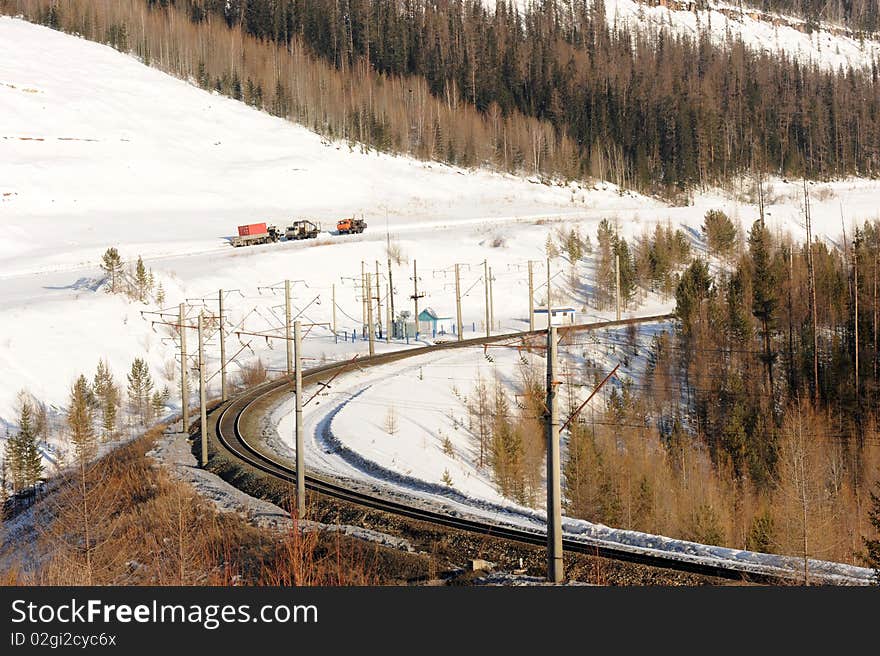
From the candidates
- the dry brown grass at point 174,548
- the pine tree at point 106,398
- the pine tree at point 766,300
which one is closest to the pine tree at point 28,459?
the pine tree at point 106,398

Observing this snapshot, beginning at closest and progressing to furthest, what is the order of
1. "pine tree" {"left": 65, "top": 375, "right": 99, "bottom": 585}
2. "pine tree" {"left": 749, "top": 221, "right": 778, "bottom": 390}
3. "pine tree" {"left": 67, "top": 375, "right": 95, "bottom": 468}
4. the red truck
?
1. "pine tree" {"left": 65, "top": 375, "right": 99, "bottom": 585}
2. "pine tree" {"left": 67, "top": 375, "right": 95, "bottom": 468}
3. "pine tree" {"left": 749, "top": 221, "right": 778, "bottom": 390}
4. the red truck

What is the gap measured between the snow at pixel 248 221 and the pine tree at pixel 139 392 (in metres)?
1.49

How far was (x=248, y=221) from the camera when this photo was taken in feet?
292

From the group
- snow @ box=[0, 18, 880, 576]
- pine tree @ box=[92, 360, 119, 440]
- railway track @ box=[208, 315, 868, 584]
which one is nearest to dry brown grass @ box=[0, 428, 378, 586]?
railway track @ box=[208, 315, 868, 584]

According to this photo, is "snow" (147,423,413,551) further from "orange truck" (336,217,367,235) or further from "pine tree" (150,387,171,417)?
"orange truck" (336,217,367,235)

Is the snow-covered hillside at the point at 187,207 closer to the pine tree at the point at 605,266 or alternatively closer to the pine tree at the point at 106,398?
the pine tree at the point at 106,398

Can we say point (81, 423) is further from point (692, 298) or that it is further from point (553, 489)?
point (692, 298)

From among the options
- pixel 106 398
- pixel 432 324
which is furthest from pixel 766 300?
pixel 106 398

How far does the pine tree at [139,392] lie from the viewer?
4197 centimetres

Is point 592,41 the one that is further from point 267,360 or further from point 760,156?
point 267,360

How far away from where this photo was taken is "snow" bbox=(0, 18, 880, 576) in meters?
40.5

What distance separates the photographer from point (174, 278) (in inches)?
2384

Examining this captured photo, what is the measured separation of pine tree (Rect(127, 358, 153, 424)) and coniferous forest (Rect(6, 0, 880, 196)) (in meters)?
83.6

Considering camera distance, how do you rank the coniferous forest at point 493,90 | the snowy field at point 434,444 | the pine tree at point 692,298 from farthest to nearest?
1. the coniferous forest at point 493,90
2. the pine tree at point 692,298
3. the snowy field at point 434,444
